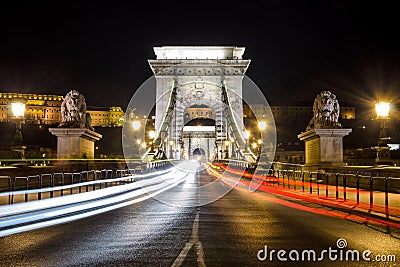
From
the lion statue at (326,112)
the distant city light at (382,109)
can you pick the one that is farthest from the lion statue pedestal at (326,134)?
the distant city light at (382,109)

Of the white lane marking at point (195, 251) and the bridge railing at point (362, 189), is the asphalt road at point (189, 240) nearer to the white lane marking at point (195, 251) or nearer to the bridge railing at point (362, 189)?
the white lane marking at point (195, 251)

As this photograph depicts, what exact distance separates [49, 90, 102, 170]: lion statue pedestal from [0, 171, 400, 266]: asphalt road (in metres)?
12.5

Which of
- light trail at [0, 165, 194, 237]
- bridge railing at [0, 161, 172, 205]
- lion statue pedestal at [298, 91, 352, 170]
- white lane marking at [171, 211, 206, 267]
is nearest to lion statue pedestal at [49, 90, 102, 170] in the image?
bridge railing at [0, 161, 172, 205]

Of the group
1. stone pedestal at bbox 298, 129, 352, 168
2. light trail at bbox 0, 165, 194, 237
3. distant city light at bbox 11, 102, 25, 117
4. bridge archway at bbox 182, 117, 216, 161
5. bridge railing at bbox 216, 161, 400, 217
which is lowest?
light trail at bbox 0, 165, 194, 237

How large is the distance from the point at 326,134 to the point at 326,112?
1390mm

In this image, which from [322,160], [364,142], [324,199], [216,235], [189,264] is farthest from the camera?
[364,142]

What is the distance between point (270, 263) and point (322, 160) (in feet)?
65.1

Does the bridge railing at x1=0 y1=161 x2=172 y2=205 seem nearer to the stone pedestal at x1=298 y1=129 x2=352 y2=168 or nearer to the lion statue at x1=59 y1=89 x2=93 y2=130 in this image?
the lion statue at x1=59 y1=89 x2=93 y2=130

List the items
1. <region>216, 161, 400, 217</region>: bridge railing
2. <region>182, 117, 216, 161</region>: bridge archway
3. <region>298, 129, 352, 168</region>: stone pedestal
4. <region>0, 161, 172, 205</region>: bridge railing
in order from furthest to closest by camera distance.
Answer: <region>182, 117, 216, 161</region>: bridge archway < <region>298, 129, 352, 168</region>: stone pedestal < <region>0, 161, 172, 205</region>: bridge railing < <region>216, 161, 400, 217</region>: bridge railing

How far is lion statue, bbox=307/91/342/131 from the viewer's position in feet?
88.7

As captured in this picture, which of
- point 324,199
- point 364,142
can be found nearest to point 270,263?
point 324,199

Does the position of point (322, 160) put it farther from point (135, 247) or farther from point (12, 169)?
point (135, 247)

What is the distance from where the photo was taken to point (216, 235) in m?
10.0

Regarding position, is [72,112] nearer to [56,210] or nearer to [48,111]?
[56,210]
